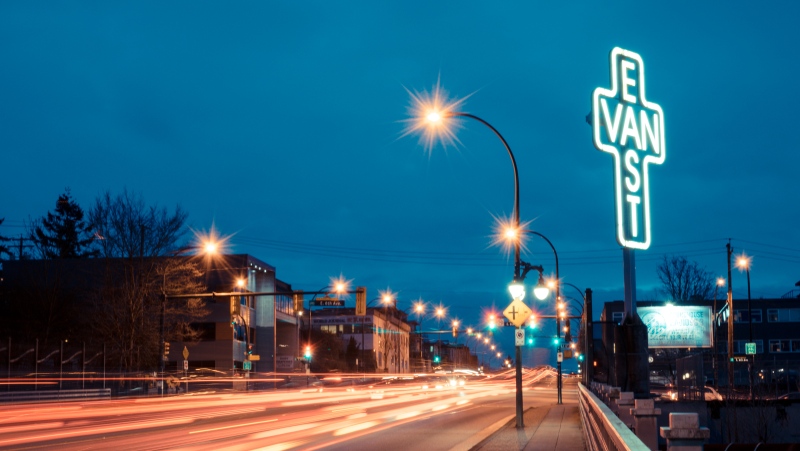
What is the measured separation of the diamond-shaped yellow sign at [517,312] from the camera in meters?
25.0

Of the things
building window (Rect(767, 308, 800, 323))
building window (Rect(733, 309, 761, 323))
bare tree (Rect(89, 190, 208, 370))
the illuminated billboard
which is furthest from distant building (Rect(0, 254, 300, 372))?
building window (Rect(767, 308, 800, 323))

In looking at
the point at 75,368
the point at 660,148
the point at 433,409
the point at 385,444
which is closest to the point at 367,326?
the point at 75,368

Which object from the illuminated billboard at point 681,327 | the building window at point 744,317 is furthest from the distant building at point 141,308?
the building window at point 744,317

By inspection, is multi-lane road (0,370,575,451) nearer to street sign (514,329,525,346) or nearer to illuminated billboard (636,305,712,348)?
street sign (514,329,525,346)

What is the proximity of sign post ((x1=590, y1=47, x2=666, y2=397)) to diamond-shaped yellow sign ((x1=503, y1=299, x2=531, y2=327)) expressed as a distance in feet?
13.1

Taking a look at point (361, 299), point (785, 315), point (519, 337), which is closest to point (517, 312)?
point (519, 337)

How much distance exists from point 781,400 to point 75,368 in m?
37.3

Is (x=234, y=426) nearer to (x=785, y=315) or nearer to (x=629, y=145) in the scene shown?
(x=629, y=145)

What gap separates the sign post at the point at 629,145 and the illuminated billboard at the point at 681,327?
144 ft

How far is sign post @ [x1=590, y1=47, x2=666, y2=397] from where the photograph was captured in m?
28.7

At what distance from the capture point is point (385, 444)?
2102cm

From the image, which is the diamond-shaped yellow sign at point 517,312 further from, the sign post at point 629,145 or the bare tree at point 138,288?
the bare tree at point 138,288

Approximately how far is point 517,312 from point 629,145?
332 inches

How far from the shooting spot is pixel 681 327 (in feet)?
235
